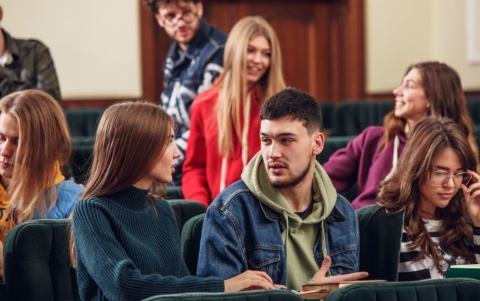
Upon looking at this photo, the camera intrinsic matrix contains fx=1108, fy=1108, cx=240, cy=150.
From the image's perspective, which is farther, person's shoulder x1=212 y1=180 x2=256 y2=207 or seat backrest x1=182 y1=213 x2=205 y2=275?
seat backrest x1=182 y1=213 x2=205 y2=275

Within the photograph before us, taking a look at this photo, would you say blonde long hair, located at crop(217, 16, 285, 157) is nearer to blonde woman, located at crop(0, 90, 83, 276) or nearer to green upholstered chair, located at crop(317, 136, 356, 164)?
green upholstered chair, located at crop(317, 136, 356, 164)

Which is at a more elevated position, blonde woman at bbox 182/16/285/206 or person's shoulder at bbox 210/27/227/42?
person's shoulder at bbox 210/27/227/42

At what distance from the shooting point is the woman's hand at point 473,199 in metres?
3.79

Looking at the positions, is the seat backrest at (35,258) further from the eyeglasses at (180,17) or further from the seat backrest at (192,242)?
the eyeglasses at (180,17)

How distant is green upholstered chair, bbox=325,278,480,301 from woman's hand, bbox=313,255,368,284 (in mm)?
493

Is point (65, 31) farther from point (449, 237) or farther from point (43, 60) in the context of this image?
point (449, 237)

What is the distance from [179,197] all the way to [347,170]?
727 mm

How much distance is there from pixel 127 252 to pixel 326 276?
676 mm

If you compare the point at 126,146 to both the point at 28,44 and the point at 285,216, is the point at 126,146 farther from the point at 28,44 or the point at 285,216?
the point at 28,44

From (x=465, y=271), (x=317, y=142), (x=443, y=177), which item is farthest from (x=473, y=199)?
(x=317, y=142)

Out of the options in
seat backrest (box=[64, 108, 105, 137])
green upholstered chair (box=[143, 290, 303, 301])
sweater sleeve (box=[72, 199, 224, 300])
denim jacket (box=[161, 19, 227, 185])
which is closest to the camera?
green upholstered chair (box=[143, 290, 303, 301])

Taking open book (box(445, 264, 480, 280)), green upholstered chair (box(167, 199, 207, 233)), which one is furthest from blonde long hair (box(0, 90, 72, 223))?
open book (box(445, 264, 480, 280))

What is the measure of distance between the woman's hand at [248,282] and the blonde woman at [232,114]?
1667 millimetres

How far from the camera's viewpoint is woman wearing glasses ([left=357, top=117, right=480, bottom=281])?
3.71 metres
